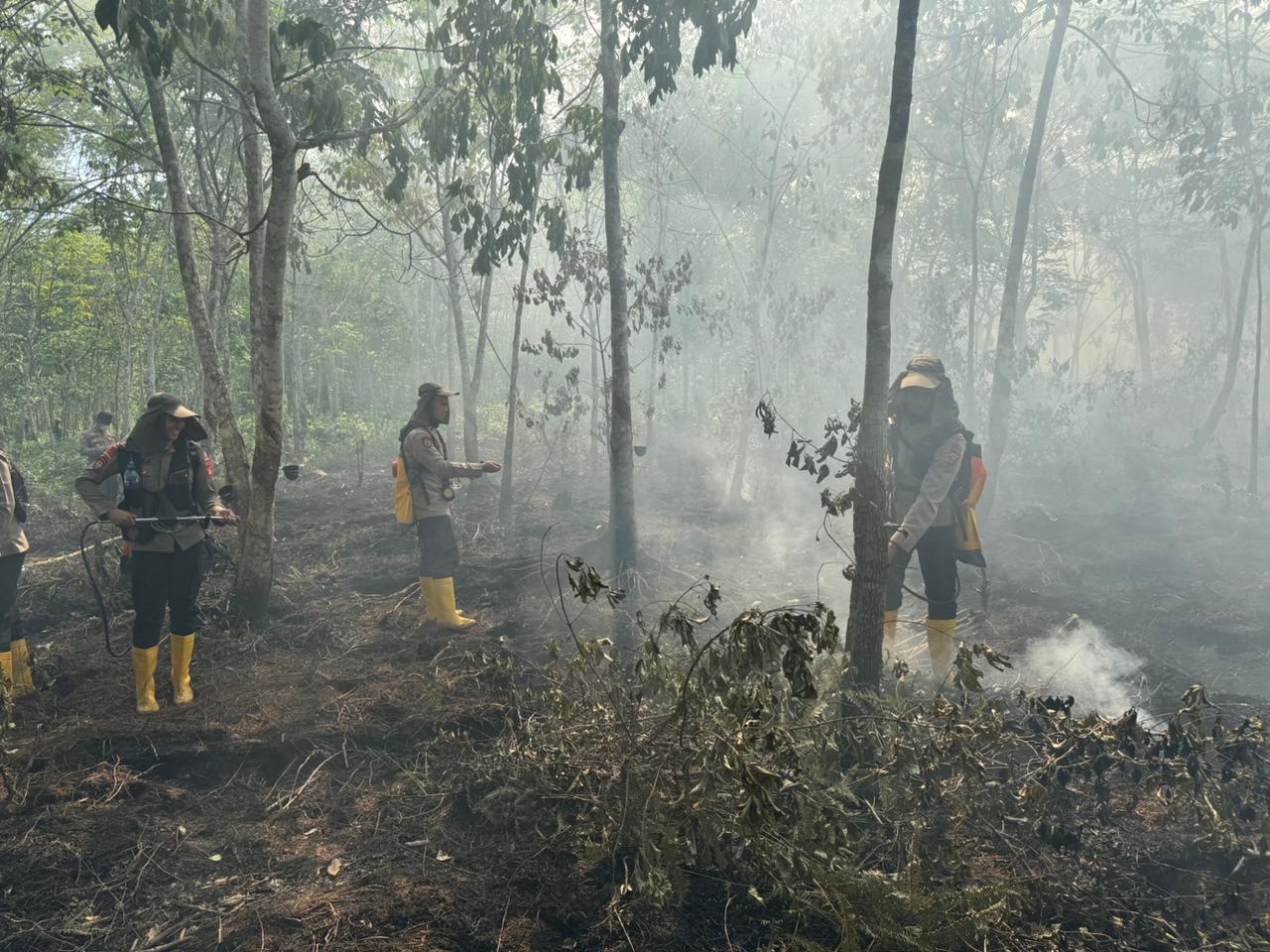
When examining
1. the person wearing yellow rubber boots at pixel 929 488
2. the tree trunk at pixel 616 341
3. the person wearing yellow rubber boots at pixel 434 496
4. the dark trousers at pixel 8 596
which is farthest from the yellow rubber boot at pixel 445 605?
the person wearing yellow rubber boots at pixel 929 488

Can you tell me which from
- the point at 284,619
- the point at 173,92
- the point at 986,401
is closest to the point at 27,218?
the point at 173,92

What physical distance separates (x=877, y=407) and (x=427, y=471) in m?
3.96

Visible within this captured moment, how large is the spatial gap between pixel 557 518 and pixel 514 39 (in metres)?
6.40

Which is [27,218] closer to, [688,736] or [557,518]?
[557,518]

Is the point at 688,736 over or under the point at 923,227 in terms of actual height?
under

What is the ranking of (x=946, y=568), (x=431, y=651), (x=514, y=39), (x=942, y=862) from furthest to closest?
(x=514, y=39), (x=431, y=651), (x=946, y=568), (x=942, y=862)

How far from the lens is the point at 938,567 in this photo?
17.8 ft

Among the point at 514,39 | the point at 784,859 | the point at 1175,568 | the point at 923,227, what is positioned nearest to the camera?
the point at 784,859

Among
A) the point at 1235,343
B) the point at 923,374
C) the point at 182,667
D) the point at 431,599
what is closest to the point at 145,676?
the point at 182,667

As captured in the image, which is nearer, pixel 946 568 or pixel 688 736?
pixel 688 736

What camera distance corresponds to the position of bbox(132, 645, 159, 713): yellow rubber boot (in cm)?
486

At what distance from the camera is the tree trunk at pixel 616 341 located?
732 centimetres

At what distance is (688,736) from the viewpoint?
346 cm

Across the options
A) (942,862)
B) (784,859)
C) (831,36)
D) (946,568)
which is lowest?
(942,862)
